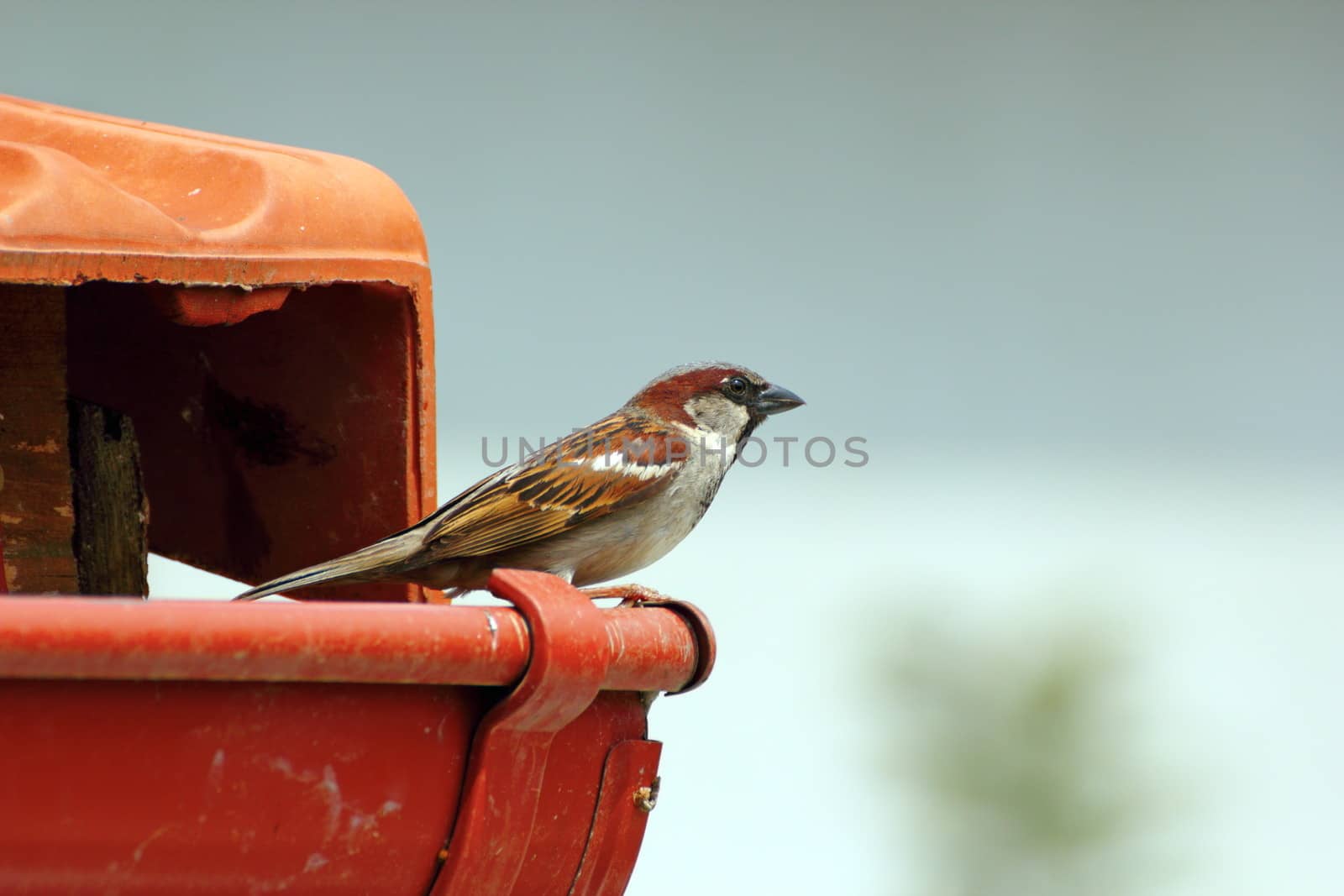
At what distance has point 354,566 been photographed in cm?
194

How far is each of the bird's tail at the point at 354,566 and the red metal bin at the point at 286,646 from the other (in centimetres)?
3

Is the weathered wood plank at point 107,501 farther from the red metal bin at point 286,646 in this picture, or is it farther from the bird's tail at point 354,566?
the bird's tail at point 354,566

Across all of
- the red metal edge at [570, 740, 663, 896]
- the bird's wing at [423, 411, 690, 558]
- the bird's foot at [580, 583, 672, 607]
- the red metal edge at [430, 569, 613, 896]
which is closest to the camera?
the red metal edge at [430, 569, 613, 896]

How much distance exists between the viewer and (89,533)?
199 cm

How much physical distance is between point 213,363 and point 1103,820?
7.81 ft

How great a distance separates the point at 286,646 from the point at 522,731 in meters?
0.23

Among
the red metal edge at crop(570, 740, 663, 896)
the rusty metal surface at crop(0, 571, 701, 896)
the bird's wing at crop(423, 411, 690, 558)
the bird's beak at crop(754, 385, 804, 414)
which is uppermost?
the bird's beak at crop(754, 385, 804, 414)

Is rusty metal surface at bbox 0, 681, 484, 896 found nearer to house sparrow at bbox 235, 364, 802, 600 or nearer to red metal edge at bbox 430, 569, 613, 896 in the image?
red metal edge at bbox 430, 569, 613, 896

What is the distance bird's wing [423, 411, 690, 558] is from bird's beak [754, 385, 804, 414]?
264 mm

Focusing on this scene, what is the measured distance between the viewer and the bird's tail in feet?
6.22

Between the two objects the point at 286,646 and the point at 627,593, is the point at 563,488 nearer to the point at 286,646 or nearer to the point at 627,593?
the point at 627,593

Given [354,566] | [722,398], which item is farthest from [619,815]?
[722,398]

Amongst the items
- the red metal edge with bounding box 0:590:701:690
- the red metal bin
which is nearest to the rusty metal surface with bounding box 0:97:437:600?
the red metal bin

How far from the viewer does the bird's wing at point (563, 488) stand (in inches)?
90.8
